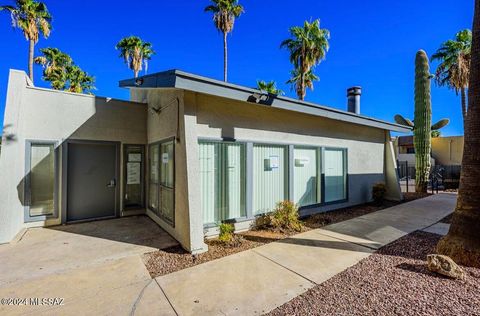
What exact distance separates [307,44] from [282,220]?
14.7 metres

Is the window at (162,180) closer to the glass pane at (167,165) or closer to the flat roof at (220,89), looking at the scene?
the glass pane at (167,165)

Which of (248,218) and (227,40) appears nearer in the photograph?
(248,218)

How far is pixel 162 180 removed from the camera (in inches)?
230

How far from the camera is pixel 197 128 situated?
15.9ft

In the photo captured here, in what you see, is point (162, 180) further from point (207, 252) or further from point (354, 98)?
point (354, 98)

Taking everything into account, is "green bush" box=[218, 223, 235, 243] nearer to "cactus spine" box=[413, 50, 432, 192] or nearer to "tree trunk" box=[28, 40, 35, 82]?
"cactus spine" box=[413, 50, 432, 192]

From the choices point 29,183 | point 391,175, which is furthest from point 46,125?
point 391,175

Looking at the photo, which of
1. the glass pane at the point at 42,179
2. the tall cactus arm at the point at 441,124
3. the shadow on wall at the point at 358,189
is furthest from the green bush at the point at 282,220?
the tall cactus arm at the point at 441,124

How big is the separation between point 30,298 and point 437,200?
42.6 ft

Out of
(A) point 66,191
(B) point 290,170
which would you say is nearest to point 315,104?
(B) point 290,170

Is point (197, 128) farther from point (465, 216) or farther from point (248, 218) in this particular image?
point (465, 216)

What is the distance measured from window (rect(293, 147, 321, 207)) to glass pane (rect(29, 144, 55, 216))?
266 inches

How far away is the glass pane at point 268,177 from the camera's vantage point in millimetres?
5828

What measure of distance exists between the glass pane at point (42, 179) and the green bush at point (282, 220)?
5.62 m
